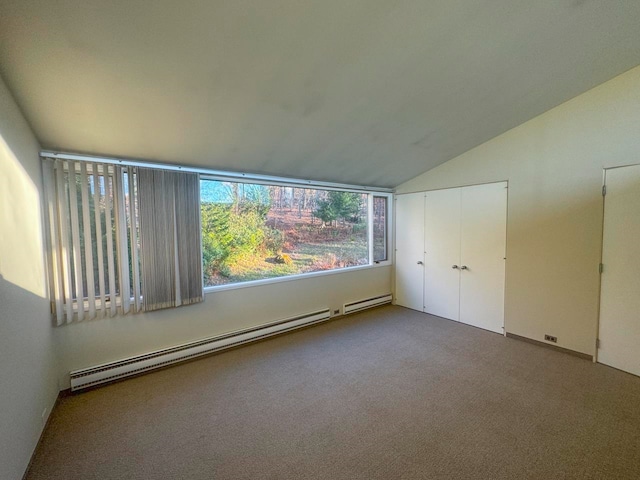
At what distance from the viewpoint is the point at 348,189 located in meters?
4.46

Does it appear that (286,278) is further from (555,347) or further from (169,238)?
(555,347)

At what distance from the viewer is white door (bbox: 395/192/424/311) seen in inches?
181

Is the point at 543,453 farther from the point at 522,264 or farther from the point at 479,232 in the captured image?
the point at 479,232

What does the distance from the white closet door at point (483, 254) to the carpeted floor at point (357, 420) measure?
29.5 inches

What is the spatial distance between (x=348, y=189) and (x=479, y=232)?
1990mm

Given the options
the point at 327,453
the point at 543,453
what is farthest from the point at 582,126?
the point at 327,453

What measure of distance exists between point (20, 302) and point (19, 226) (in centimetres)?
48

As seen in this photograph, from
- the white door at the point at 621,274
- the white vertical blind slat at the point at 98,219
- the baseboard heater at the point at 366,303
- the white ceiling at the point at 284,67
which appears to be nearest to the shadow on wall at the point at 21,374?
the white vertical blind slat at the point at 98,219

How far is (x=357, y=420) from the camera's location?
82.3 inches

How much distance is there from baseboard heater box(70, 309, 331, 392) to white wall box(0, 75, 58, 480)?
28 cm

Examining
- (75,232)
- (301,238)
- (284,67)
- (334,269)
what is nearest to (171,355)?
(75,232)

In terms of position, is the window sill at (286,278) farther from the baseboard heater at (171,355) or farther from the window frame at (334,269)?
the baseboard heater at (171,355)

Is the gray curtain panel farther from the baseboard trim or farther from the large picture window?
the baseboard trim

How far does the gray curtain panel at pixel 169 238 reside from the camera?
2.72 meters
